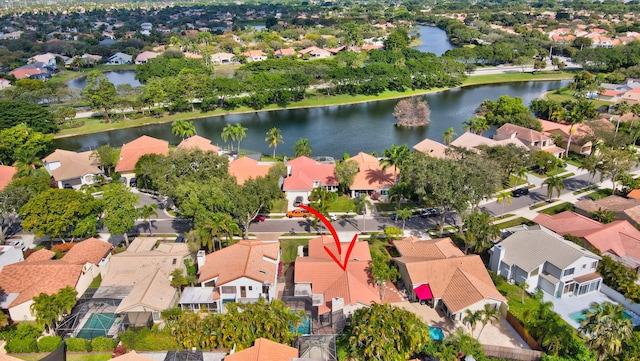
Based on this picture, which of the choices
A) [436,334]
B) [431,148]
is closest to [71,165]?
[431,148]

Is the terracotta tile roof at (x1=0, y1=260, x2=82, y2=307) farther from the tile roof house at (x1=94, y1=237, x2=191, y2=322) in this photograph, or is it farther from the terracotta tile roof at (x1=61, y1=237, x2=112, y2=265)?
the tile roof house at (x1=94, y1=237, x2=191, y2=322)

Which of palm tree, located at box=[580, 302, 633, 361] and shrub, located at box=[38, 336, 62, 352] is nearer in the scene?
palm tree, located at box=[580, 302, 633, 361]

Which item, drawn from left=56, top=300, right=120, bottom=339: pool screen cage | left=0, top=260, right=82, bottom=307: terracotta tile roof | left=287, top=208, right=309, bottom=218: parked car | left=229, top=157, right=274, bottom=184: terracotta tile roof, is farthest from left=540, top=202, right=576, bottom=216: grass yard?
left=0, top=260, right=82, bottom=307: terracotta tile roof

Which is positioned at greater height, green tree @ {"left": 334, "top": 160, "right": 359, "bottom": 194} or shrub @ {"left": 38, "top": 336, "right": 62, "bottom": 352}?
green tree @ {"left": 334, "top": 160, "right": 359, "bottom": 194}

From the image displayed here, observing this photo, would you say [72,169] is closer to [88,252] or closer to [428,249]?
[88,252]

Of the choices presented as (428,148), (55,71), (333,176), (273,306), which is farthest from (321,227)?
(55,71)


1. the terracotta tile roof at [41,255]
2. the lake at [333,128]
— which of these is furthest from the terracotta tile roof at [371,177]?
the terracotta tile roof at [41,255]
